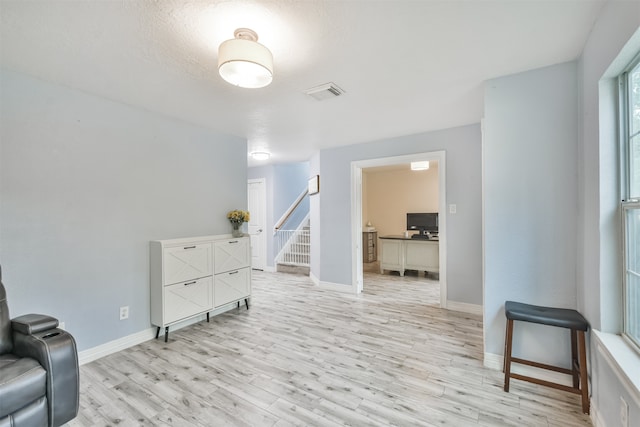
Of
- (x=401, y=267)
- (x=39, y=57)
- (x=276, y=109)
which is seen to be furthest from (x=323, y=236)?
(x=39, y=57)

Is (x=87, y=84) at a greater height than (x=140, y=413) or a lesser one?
greater

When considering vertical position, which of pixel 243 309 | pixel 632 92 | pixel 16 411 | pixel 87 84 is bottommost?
pixel 243 309

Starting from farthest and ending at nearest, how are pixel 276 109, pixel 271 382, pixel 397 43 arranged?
1. pixel 276 109
2. pixel 271 382
3. pixel 397 43

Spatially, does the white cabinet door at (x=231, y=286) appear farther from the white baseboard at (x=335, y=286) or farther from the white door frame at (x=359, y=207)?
the white door frame at (x=359, y=207)

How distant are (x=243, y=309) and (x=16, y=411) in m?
2.54

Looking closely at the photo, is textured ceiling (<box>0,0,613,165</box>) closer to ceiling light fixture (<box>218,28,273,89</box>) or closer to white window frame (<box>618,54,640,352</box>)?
ceiling light fixture (<box>218,28,273,89</box>)

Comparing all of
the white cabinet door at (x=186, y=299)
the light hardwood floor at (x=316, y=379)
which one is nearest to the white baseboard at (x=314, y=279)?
the light hardwood floor at (x=316, y=379)

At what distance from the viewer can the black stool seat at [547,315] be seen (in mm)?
1822

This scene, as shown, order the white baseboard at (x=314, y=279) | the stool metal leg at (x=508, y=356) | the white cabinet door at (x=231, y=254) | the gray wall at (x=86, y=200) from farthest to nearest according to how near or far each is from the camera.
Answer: the white baseboard at (x=314, y=279)
the white cabinet door at (x=231, y=254)
the gray wall at (x=86, y=200)
the stool metal leg at (x=508, y=356)

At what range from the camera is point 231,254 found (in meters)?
3.62

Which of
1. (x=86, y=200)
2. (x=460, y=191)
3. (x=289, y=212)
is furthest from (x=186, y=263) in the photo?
(x=289, y=212)

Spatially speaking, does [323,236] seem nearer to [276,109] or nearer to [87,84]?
[276,109]

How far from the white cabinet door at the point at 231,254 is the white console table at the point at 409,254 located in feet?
10.6

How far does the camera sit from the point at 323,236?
498 centimetres
